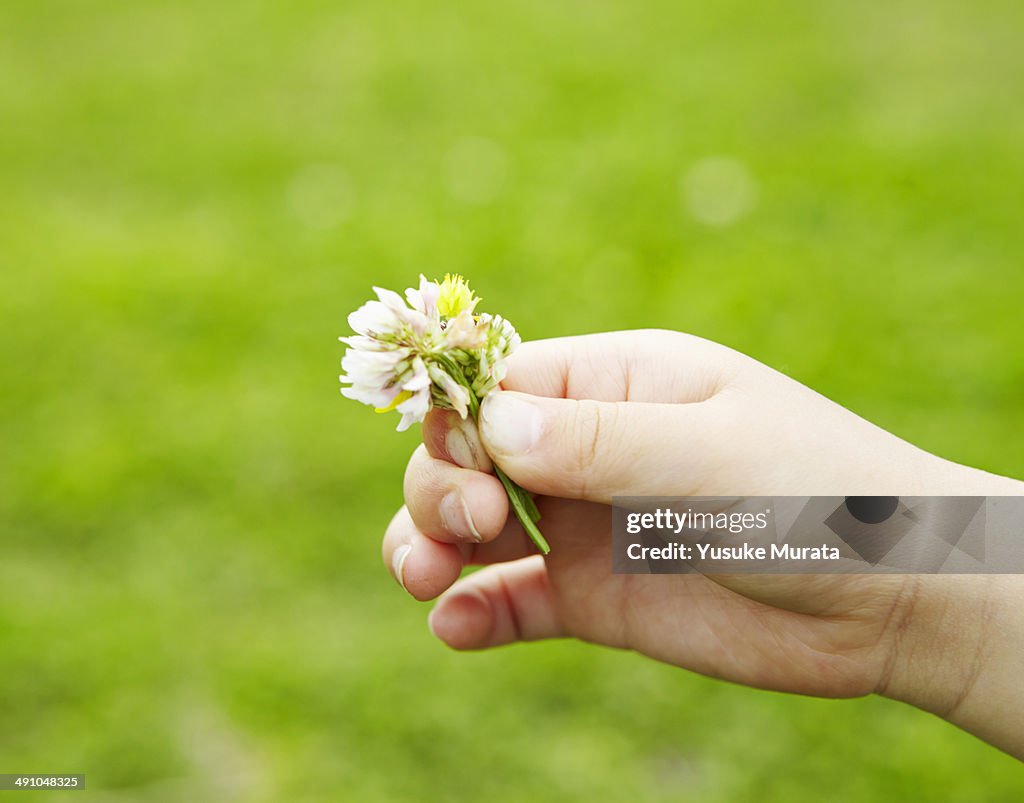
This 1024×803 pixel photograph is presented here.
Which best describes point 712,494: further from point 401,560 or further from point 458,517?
point 401,560

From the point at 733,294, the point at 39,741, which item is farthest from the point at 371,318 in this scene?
the point at 733,294

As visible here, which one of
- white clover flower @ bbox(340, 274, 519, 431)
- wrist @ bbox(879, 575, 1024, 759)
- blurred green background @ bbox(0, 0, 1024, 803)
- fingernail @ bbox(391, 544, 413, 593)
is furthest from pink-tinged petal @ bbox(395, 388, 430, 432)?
blurred green background @ bbox(0, 0, 1024, 803)

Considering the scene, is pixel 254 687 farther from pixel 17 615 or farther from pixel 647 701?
pixel 647 701

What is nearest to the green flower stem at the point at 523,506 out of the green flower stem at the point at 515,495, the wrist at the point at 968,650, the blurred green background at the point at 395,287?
the green flower stem at the point at 515,495

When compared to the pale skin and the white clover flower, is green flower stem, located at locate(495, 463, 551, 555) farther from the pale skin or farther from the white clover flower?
the white clover flower

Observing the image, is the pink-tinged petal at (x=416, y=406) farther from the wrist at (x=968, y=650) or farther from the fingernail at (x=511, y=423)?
the wrist at (x=968, y=650)

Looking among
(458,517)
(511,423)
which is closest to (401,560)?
(458,517)
